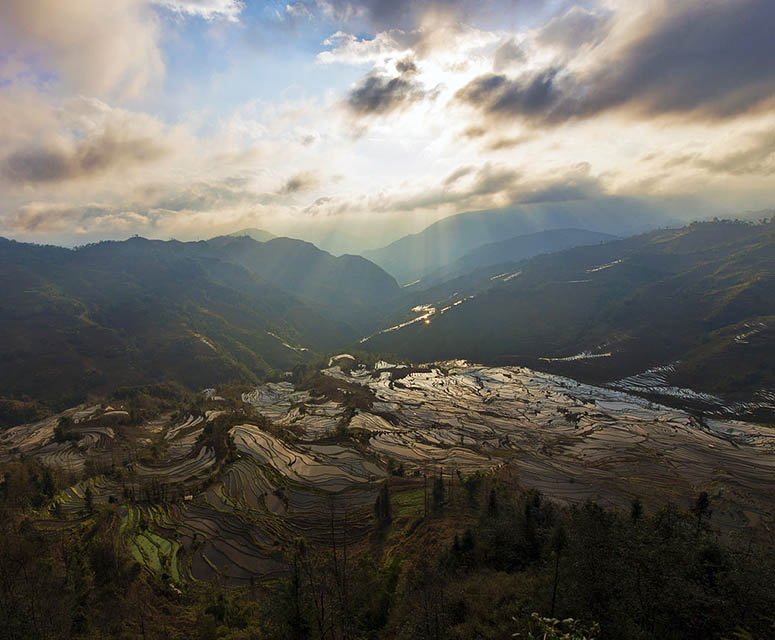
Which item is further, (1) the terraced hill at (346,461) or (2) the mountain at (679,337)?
(2) the mountain at (679,337)

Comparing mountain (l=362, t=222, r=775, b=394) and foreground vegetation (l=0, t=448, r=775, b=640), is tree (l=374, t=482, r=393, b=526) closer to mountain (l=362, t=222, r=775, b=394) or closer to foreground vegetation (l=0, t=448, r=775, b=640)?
foreground vegetation (l=0, t=448, r=775, b=640)

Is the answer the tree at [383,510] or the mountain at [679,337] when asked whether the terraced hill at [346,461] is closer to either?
the tree at [383,510]

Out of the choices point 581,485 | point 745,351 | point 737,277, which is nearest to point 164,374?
point 581,485

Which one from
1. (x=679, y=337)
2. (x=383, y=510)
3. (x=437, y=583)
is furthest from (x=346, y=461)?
(x=679, y=337)

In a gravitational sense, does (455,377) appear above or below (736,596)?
below

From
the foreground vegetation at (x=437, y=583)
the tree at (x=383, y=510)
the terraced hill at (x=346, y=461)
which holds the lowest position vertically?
the terraced hill at (x=346, y=461)

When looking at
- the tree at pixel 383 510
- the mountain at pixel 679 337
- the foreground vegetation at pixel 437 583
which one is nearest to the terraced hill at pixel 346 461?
the tree at pixel 383 510

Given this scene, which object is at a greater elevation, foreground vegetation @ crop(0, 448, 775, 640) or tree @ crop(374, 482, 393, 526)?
foreground vegetation @ crop(0, 448, 775, 640)

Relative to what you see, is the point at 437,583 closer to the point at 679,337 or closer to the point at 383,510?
the point at 383,510

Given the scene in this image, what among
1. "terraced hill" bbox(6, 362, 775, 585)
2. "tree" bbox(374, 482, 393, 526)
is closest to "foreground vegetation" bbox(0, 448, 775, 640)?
"tree" bbox(374, 482, 393, 526)

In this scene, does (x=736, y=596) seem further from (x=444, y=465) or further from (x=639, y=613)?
(x=444, y=465)

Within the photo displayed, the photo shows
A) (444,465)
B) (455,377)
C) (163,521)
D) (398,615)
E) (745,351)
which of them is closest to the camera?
(398,615)
